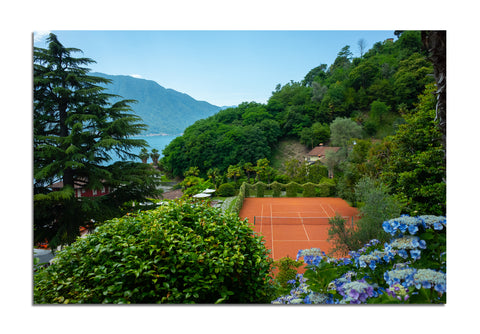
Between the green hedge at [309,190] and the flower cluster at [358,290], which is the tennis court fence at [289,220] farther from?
the flower cluster at [358,290]

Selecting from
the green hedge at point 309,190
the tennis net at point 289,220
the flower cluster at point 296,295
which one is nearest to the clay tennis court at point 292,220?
the tennis net at point 289,220

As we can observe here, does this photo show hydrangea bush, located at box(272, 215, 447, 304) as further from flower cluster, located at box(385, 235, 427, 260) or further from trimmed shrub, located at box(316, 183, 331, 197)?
trimmed shrub, located at box(316, 183, 331, 197)

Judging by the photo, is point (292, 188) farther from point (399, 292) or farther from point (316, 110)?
point (399, 292)

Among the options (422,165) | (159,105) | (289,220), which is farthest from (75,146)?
(289,220)

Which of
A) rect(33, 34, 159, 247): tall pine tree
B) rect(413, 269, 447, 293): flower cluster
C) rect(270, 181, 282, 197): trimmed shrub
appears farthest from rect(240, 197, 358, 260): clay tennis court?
rect(33, 34, 159, 247): tall pine tree

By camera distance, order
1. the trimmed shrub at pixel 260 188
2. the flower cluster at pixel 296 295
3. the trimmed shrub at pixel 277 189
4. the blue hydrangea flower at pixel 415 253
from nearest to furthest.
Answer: the blue hydrangea flower at pixel 415 253, the flower cluster at pixel 296 295, the trimmed shrub at pixel 260 188, the trimmed shrub at pixel 277 189
